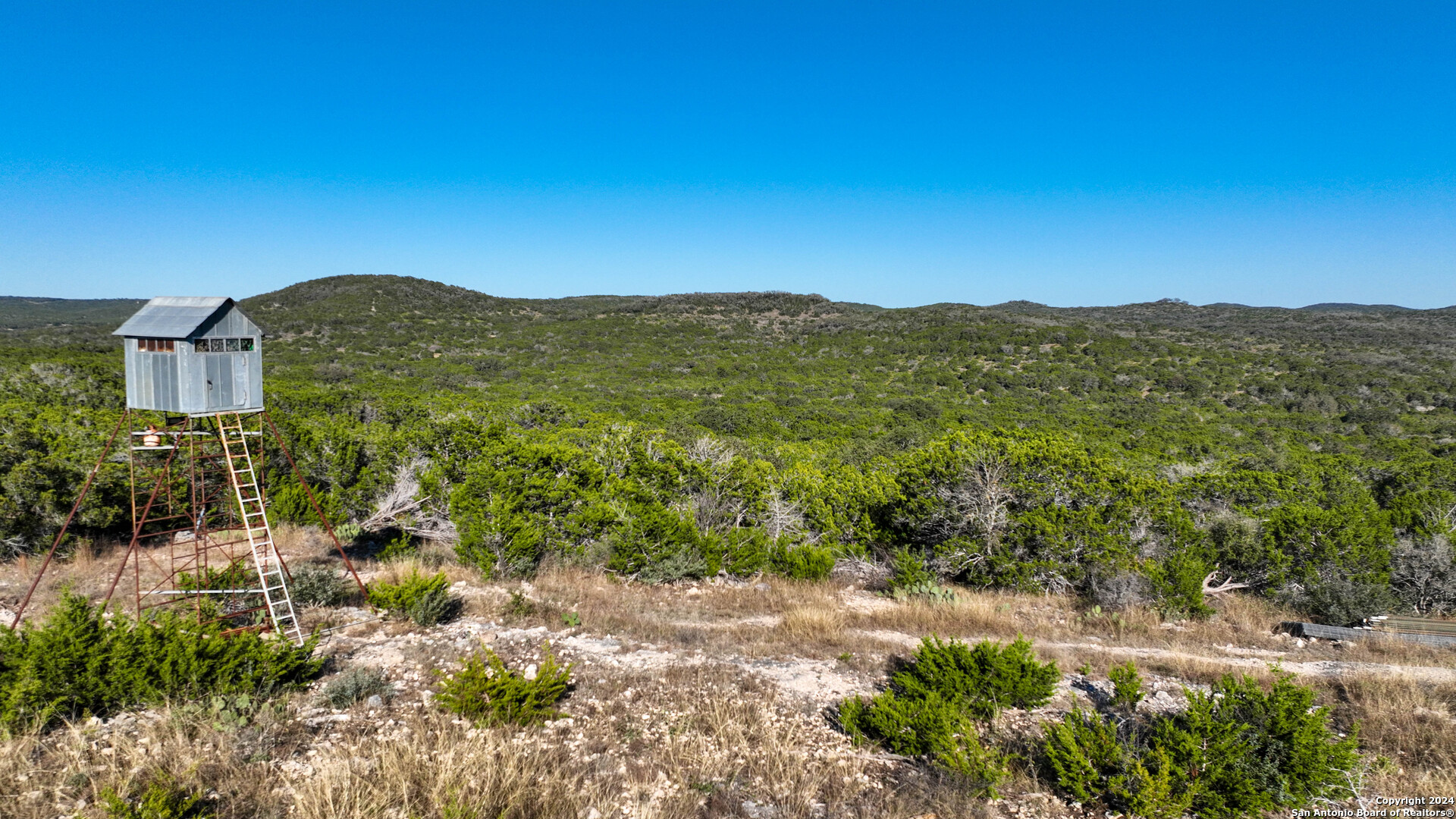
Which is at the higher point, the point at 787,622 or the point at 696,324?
the point at 696,324

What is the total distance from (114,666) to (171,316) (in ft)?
9.95

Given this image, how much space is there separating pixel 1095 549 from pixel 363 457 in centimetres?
1236

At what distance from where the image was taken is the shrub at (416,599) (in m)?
6.85

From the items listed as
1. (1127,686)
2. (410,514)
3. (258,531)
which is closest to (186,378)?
(258,531)

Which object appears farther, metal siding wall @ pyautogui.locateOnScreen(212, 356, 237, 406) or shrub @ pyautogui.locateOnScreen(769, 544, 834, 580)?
shrub @ pyautogui.locateOnScreen(769, 544, 834, 580)

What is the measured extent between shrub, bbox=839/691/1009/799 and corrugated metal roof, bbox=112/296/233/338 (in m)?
6.47

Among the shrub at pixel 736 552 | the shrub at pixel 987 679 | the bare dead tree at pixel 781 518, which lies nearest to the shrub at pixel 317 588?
the shrub at pixel 736 552

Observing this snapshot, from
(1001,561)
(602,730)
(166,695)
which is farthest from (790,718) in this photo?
(1001,561)

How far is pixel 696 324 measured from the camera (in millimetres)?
58844

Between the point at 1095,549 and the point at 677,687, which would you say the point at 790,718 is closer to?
the point at 677,687

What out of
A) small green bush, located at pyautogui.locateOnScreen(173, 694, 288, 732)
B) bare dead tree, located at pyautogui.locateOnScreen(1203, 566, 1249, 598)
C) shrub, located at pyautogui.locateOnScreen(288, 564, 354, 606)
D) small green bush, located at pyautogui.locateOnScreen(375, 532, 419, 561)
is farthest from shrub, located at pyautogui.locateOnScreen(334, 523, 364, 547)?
bare dead tree, located at pyautogui.locateOnScreen(1203, 566, 1249, 598)

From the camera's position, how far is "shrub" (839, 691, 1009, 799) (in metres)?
4.14

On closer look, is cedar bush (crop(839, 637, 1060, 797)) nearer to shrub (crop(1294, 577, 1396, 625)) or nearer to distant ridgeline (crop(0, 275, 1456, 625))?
distant ridgeline (crop(0, 275, 1456, 625))

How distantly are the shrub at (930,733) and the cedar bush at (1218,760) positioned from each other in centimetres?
44
